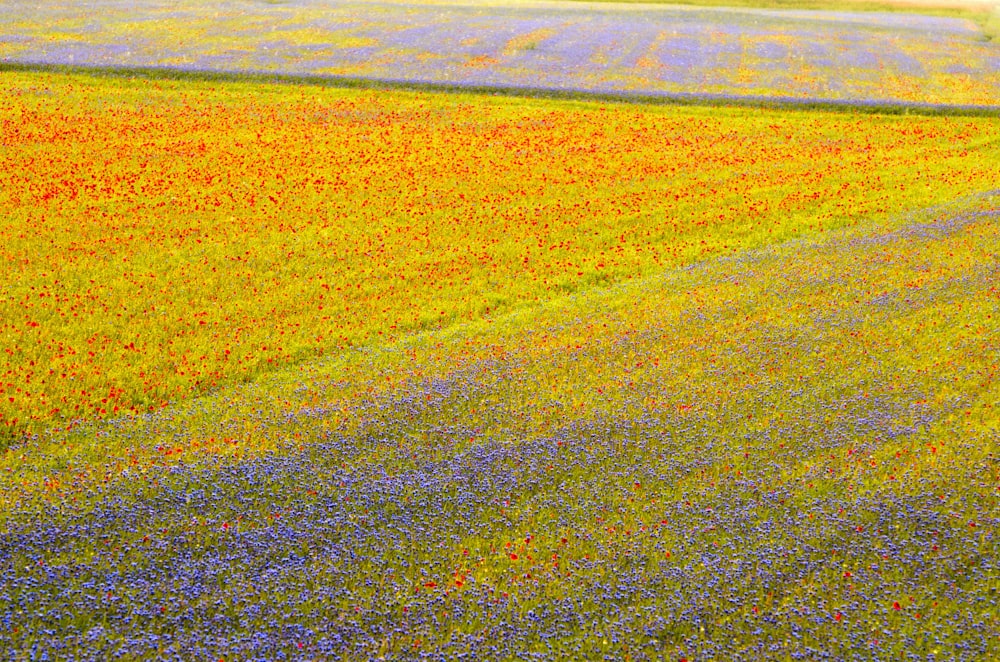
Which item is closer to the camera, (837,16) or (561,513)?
(561,513)

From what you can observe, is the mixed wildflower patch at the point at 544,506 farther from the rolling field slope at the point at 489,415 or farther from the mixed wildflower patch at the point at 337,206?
the mixed wildflower patch at the point at 337,206

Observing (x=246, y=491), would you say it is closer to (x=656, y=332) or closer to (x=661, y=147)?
(x=656, y=332)

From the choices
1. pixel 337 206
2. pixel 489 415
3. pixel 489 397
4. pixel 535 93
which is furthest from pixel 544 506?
pixel 535 93

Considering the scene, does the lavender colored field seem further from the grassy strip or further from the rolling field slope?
the rolling field slope

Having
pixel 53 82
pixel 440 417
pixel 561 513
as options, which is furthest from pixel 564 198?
pixel 53 82

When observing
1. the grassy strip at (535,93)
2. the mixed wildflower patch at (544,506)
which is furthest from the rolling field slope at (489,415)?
the grassy strip at (535,93)

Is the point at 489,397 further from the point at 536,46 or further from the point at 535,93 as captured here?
the point at 536,46

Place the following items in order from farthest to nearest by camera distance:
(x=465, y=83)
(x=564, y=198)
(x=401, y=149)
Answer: (x=465, y=83) → (x=401, y=149) → (x=564, y=198)
